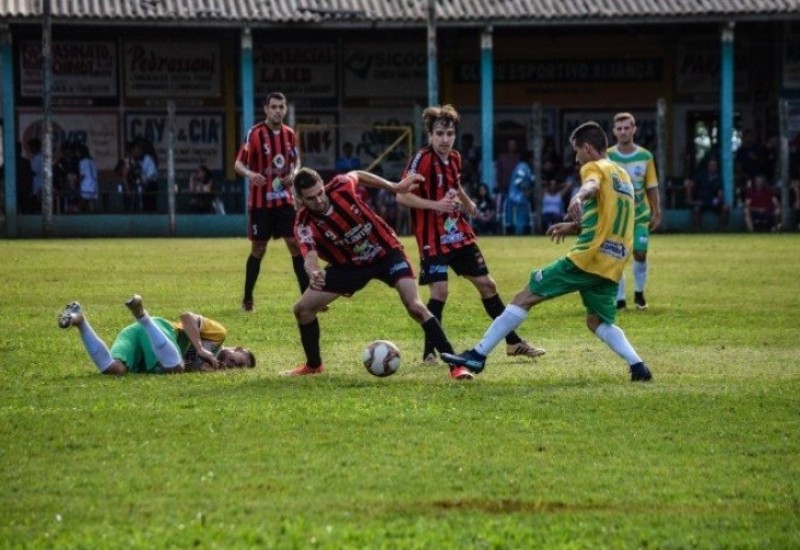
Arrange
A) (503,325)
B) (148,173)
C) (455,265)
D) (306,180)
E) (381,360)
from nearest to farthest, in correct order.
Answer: (306,180), (503,325), (381,360), (455,265), (148,173)

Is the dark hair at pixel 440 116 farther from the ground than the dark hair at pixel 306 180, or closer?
Answer: farther from the ground

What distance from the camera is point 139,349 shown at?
12352 mm

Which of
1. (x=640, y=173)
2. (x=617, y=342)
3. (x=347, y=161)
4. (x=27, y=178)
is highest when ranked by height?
(x=347, y=161)

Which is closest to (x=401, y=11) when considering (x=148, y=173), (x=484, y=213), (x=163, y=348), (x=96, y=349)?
(x=484, y=213)

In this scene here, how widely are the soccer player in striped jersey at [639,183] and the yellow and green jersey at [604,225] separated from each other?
5.64 meters

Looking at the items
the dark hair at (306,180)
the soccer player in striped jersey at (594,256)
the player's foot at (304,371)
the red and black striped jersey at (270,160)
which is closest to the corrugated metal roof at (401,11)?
the red and black striped jersey at (270,160)

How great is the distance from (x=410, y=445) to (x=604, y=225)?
10.0ft

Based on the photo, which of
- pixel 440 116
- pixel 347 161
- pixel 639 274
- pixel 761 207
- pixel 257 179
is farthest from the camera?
pixel 761 207

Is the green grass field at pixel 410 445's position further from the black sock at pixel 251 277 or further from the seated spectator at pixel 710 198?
the seated spectator at pixel 710 198

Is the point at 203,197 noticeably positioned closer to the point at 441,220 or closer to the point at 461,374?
the point at 441,220

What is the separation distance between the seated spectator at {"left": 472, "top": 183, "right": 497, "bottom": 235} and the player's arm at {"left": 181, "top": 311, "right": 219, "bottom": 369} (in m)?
23.0

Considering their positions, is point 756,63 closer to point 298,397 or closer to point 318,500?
point 298,397

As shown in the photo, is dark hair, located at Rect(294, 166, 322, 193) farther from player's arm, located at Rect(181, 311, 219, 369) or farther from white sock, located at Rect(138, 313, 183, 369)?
white sock, located at Rect(138, 313, 183, 369)

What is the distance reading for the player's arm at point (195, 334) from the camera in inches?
480
